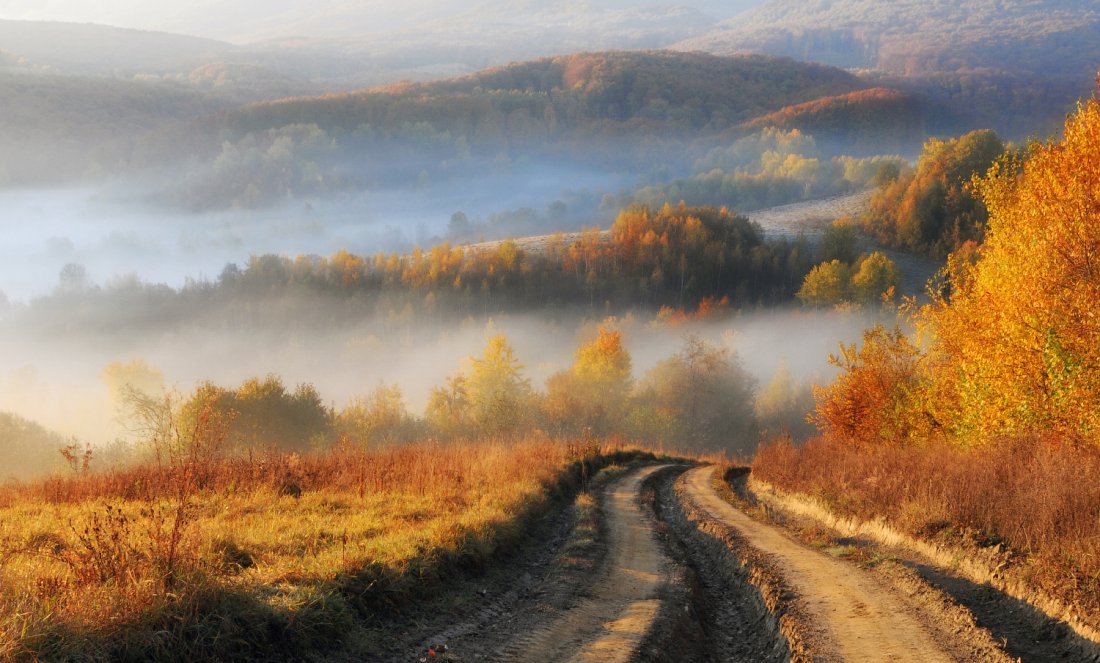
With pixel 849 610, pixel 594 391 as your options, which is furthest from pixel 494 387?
pixel 849 610

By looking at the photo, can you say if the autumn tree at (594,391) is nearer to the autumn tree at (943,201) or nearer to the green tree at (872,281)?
the green tree at (872,281)

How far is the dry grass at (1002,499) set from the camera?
11.0 m

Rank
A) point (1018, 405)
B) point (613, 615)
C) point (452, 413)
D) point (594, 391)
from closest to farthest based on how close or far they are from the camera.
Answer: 1. point (613, 615)
2. point (1018, 405)
3. point (452, 413)
4. point (594, 391)

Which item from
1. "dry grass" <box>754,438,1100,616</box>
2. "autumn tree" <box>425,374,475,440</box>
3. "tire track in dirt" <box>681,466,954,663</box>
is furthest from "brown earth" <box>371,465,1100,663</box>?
"autumn tree" <box>425,374,475,440</box>

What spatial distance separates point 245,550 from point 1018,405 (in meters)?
18.7

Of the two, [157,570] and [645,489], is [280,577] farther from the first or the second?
[645,489]

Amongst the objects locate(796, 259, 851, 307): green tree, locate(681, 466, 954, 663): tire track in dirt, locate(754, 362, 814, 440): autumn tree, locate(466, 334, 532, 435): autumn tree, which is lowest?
locate(754, 362, 814, 440): autumn tree

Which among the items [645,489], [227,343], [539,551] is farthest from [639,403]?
[227,343]

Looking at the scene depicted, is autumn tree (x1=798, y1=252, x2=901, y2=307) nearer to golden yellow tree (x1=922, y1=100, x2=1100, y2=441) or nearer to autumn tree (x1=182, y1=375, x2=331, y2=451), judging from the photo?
autumn tree (x1=182, y1=375, x2=331, y2=451)

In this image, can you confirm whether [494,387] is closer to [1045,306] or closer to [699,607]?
[1045,306]

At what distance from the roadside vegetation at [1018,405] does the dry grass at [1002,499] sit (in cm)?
3

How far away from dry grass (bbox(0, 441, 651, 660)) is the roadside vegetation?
8801mm

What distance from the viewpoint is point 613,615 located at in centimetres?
1097

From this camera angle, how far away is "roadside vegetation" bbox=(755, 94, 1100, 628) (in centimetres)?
1252
